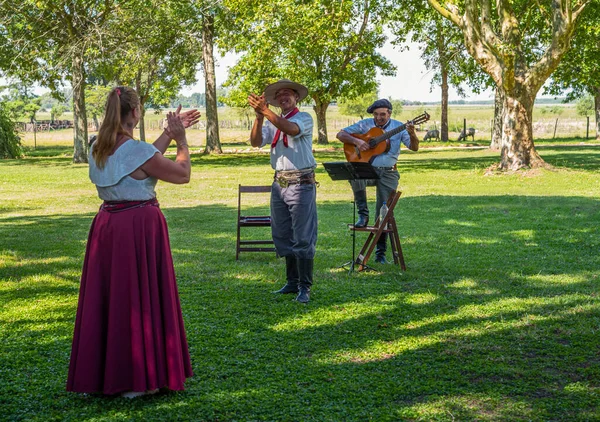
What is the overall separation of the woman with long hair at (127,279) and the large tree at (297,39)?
72.1 ft

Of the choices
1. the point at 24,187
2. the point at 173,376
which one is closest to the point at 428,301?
the point at 173,376

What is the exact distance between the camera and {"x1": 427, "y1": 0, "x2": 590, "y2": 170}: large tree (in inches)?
934

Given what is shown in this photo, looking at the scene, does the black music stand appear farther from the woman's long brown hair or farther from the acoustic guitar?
the woman's long brown hair

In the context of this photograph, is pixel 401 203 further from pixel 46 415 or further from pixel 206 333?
pixel 46 415

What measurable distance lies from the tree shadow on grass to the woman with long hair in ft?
0.82

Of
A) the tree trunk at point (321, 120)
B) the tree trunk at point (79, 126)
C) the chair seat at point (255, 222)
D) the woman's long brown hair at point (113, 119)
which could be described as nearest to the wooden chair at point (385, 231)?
the chair seat at point (255, 222)

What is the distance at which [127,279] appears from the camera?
17.0ft

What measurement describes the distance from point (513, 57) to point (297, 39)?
28.9 ft

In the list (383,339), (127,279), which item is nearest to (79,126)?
(383,339)

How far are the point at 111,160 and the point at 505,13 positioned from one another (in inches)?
878

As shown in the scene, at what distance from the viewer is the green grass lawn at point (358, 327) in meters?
5.30

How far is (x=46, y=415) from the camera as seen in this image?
5.12 meters

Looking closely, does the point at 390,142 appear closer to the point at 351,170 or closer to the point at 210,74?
the point at 351,170

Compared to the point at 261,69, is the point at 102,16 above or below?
above
